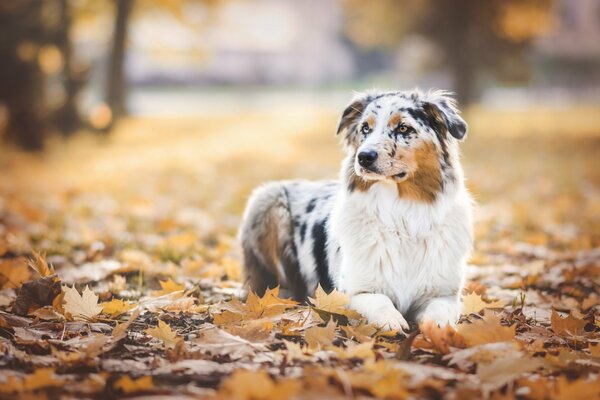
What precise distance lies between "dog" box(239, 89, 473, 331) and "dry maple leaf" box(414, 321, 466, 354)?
1.15 feet

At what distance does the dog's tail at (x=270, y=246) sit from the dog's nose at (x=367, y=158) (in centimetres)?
117

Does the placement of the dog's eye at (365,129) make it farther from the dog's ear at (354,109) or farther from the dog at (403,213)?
the dog's ear at (354,109)

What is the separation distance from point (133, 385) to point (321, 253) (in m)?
2.08

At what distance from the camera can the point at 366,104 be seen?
168 inches

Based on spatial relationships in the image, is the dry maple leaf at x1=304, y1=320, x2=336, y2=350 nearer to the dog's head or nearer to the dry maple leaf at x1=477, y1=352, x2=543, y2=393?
the dry maple leaf at x1=477, y1=352, x2=543, y2=393

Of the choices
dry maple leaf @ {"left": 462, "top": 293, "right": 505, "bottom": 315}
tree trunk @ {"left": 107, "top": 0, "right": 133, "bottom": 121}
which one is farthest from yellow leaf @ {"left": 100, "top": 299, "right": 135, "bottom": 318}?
tree trunk @ {"left": 107, "top": 0, "right": 133, "bottom": 121}

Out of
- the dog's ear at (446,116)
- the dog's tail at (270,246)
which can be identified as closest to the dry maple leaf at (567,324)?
the dog's ear at (446,116)

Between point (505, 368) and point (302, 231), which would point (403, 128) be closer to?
point (302, 231)

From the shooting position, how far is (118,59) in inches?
778

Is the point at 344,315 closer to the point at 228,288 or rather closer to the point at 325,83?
the point at 228,288

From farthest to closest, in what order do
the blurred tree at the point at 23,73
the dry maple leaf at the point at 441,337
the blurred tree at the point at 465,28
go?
the blurred tree at the point at 465,28, the blurred tree at the point at 23,73, the dry maple leaf at the point at 441,337

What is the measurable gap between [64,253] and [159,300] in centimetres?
183

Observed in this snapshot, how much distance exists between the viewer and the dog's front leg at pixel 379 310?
3.45m

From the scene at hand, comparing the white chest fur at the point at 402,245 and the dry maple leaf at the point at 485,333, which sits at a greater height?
the white chest fur at the point at 402,245
